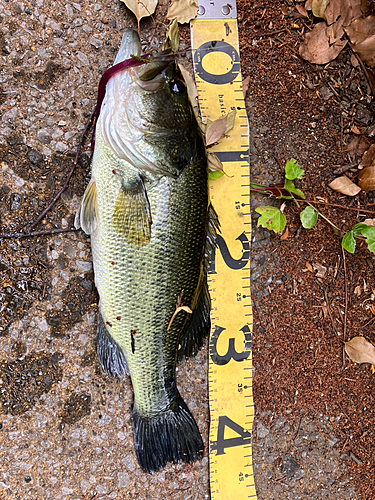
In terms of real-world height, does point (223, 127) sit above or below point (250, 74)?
below

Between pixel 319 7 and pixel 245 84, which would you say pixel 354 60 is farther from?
pixel 245 84

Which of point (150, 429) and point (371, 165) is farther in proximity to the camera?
point (371, 165)

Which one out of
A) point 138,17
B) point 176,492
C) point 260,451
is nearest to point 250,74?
point 138,17

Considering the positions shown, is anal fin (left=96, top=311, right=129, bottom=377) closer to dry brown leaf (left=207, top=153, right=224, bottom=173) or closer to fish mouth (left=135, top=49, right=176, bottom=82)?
dry brown leaf (left=207, top=153, right=224, bottom=173)

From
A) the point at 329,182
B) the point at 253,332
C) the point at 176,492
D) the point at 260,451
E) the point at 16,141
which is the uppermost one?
the point at 16,141

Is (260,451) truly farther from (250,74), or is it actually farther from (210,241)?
(250,74)

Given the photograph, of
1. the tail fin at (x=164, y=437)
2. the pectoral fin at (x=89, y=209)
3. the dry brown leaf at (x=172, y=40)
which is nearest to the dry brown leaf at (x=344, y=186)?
the dry brown leaf at (x=172, y=40)

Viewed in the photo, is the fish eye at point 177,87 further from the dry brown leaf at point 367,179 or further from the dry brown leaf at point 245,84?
the dry brown leaf at point 367,179
